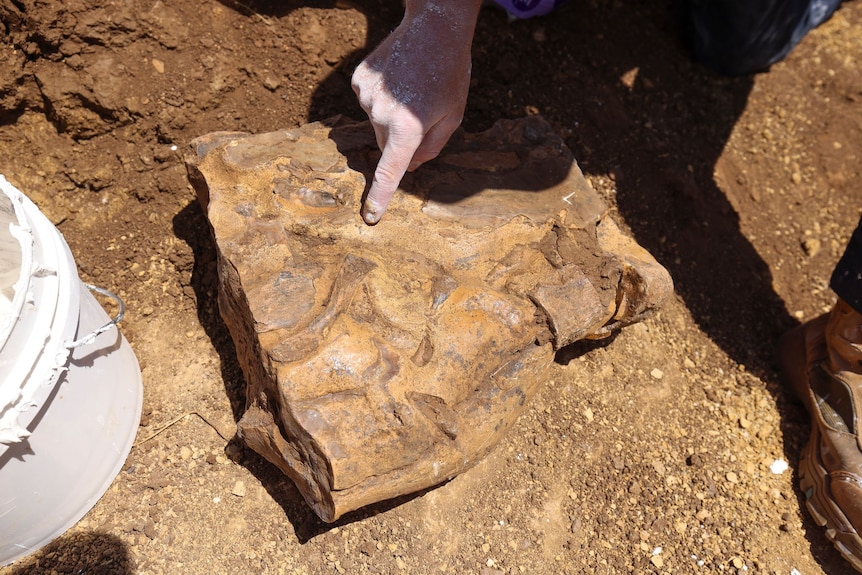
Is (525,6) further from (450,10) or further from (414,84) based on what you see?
(414,84)

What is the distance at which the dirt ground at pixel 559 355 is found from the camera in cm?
181

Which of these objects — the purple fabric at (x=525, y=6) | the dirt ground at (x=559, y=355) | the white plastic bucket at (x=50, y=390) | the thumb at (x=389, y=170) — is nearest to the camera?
the white plastic bucket at (x=50, y=390)

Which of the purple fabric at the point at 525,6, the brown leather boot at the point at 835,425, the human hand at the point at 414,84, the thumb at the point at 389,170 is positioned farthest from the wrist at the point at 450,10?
the brown leather boot at the point at 835,425

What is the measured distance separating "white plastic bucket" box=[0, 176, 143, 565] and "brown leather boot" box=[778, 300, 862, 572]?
2.10 metres

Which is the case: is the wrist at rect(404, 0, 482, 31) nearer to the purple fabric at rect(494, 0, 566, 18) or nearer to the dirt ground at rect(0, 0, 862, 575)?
the dirt ground at rect(0, 0, 862, 575)

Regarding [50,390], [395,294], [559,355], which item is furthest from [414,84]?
[50,390]

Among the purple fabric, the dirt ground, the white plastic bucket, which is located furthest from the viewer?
the purple fabric

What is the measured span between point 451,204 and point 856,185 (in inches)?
82.4

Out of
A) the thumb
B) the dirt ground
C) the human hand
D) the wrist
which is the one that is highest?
the wrist

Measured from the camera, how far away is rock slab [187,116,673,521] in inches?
55.5

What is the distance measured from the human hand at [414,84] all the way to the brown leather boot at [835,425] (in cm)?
144

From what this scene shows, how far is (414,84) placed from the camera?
1601 millimetres

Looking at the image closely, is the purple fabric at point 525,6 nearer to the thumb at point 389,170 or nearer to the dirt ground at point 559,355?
the dirt ground at point 559,355

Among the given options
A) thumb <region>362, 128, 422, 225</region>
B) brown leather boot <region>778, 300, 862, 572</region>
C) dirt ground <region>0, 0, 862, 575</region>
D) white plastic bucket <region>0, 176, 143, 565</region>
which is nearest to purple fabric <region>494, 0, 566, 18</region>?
dirt ground <region>0, 0, 862, 575</region>
